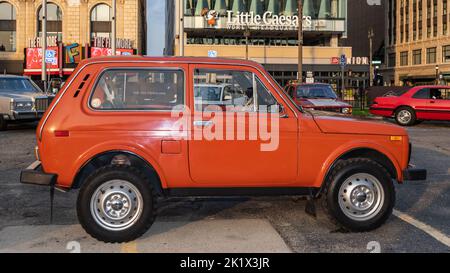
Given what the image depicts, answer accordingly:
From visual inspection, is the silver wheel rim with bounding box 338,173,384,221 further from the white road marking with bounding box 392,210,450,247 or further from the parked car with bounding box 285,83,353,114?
the parked car with bounding box 285,83,353,114

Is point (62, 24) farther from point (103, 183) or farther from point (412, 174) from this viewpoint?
Answer: point (412, 174)

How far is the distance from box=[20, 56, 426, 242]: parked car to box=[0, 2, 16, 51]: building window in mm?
50383

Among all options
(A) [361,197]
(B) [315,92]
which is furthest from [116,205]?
(B) [315,92]

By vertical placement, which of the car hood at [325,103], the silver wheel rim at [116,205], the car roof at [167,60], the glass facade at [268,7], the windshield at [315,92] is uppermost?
the glass facade at [268,7]

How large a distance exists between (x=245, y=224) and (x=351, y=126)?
1628mm

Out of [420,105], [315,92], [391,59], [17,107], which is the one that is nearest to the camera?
[17,107]

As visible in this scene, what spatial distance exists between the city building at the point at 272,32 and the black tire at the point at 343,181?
51712 millimetres

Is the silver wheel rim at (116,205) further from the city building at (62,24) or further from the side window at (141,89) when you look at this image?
the city building at (62,24)

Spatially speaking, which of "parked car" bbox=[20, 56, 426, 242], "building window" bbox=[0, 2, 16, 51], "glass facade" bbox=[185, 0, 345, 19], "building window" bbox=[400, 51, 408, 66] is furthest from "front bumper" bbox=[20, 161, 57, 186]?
"building window" bbox=[400, 51, 408, 66]

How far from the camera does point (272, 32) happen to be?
5941 cm

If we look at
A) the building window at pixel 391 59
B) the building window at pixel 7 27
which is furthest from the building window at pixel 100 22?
the building window at pixel 391 59

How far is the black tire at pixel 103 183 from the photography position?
15.8 ft

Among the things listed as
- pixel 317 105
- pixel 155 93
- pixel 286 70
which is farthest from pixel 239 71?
pixel 286 70
